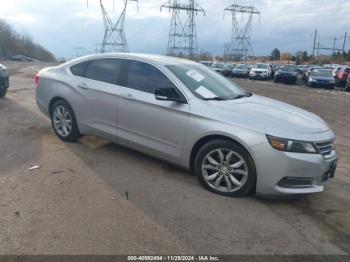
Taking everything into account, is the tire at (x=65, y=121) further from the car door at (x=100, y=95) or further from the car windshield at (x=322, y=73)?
the car windshield at (x=322, y=73)

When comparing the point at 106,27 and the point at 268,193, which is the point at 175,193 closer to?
the point at 268,193

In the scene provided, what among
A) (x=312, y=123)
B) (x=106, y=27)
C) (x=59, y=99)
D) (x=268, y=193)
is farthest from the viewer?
(x=106, y=27)

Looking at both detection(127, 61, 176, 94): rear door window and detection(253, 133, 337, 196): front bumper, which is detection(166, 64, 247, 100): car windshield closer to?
detection(127, 61, 176, 94): rear door window

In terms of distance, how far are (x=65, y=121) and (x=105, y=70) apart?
1224 millimetres

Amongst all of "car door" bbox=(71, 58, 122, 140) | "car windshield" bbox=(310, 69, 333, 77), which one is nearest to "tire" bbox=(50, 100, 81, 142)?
"car door" bbox=(71, 58, 122, 140)

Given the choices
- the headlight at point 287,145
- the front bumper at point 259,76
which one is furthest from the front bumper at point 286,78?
the headlight at point 287,145

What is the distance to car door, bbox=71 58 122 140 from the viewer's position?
19.4 ft

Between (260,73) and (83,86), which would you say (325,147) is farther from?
(260,73)

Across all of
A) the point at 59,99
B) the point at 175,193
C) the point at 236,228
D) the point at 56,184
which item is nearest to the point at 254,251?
the point at 236,228

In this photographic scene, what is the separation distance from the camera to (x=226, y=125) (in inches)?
185

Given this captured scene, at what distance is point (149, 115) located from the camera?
539cm

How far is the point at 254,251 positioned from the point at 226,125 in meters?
1.60

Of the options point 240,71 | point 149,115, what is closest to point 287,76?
point 240,71

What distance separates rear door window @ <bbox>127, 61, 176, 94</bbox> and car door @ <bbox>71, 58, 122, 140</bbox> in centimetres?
26
